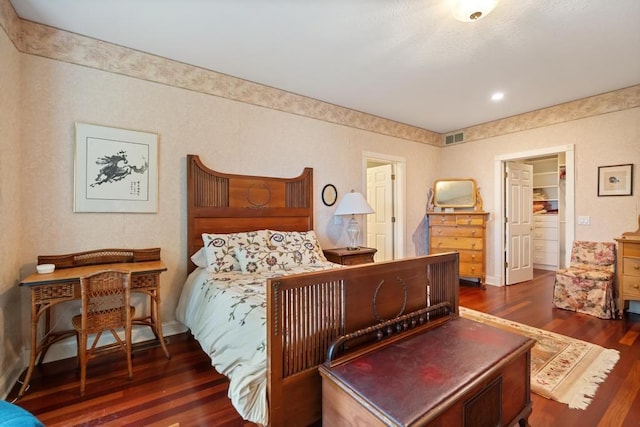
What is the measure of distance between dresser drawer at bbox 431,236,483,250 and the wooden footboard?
10.9ft

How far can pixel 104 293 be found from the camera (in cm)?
206

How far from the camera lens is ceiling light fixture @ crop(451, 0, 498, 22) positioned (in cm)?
195

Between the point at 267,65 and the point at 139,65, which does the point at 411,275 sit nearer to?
the point at 267,65

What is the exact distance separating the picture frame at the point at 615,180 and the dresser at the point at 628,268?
549 mm

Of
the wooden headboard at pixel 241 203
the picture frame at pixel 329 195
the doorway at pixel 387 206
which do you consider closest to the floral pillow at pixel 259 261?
the wooden headboard at pixel 241 203

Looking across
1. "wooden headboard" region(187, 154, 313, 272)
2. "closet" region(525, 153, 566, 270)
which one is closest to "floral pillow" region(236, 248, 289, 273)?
"wooden headboard" region(187, 154, 313, 272)

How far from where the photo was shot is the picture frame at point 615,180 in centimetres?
352

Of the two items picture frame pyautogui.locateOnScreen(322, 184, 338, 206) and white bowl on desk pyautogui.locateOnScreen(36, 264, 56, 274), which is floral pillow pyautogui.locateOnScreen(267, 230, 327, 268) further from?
white bowl on desk pyautogui.locateOnScreen(36, 264, 56, 274)

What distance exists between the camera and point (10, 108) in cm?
211

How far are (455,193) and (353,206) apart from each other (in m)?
2.33

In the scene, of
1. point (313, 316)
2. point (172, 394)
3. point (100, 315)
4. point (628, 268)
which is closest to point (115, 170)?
point (100, 315)

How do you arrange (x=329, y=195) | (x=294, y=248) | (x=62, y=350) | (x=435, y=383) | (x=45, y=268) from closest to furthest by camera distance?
(x=435, y=383)
(x=45, y=268)
(x=62, y=350)
(x=294, y=248)
(x=329, y=195)

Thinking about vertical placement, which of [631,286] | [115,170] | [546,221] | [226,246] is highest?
[115,170]

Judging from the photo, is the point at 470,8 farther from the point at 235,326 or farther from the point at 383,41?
the point at 235,326
